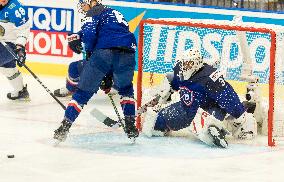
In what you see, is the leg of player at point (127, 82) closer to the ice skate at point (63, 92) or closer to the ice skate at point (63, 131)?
the ice skate at point (63, 131)

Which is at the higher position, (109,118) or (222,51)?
(222,51)

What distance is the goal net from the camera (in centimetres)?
641

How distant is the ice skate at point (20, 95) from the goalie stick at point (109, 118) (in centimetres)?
163

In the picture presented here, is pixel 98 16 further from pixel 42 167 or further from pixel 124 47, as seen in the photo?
pixel 42 167

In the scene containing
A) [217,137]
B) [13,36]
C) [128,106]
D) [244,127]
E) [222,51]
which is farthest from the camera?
[13,36]

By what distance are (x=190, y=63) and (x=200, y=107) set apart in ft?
1.13

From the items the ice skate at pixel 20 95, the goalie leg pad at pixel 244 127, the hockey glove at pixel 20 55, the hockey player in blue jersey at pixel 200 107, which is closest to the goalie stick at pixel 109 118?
the hockey player in blue jersey at pixel 200 107

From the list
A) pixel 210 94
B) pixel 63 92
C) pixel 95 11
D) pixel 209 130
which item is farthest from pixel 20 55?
pixel 209 130

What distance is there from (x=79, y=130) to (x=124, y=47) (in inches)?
38.1

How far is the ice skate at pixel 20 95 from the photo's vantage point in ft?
25.7

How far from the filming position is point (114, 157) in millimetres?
5758

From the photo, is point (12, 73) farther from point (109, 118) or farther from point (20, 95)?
point (109, 118)

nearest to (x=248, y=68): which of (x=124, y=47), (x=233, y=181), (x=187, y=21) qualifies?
(x=187, y=21)

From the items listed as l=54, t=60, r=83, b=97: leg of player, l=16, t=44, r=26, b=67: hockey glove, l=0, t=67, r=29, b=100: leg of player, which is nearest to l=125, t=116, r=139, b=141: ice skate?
l=16, t=44, r=26, b=67: hockey glove
